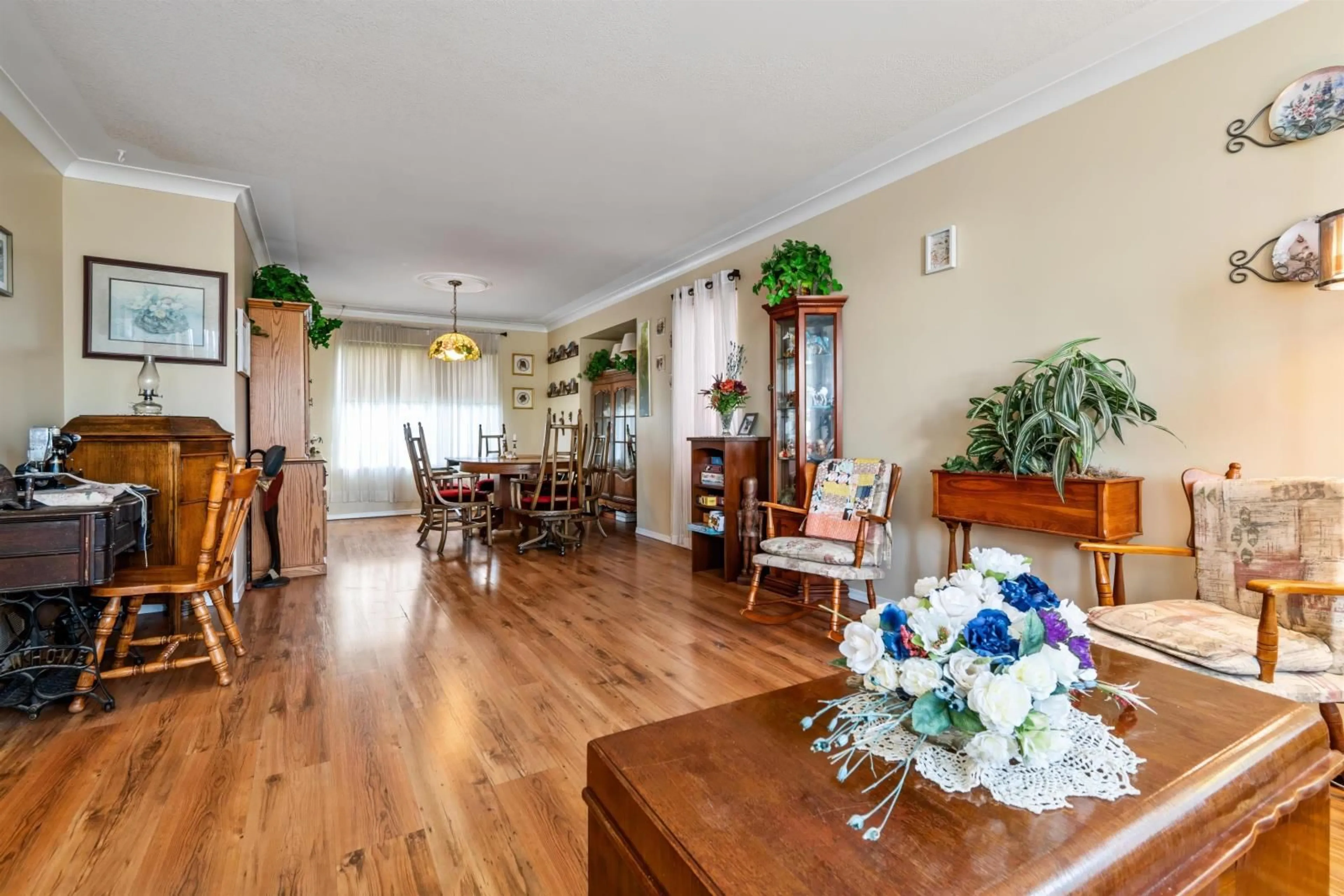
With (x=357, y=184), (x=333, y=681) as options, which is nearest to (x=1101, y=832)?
(x=333, y=681)

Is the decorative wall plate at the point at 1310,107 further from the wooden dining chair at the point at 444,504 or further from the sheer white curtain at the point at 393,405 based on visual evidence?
the sheer white curtain at the point at 393,405

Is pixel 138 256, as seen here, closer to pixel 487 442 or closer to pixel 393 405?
pixel 393 405

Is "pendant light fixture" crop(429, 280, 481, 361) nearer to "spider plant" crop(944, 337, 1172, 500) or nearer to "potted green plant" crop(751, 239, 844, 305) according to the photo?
"potted green plant" crop(751, 239, 844, 305)

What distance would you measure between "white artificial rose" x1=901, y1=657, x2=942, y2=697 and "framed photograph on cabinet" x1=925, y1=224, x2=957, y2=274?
2.83 meters

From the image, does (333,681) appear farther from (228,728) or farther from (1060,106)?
(1060,106)

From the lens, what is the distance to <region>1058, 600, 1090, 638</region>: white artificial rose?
3.49 feet

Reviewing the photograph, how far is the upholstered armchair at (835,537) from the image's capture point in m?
3.00

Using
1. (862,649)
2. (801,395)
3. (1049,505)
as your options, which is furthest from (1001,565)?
(801,395)

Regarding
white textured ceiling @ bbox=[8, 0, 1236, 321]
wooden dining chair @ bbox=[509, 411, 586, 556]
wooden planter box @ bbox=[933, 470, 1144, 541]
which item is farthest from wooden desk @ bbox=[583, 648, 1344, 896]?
wooden dining chair @ bbox=[509, 411, 586, 556]

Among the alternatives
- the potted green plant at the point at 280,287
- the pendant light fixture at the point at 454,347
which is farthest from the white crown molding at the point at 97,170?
the pendant light fixture at the point at 454,347

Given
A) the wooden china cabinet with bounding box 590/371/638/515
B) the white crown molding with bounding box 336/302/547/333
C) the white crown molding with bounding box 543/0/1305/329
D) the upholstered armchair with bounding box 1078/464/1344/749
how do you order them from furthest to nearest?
the white crown molding with bounding box 336/302/547/333 < the wooden china cabinet with bounding box 590/371/638/515 < the white crown molding with bounding box 543/0/1305/329 < the upholstered armchair with bounding box 1078/464/1344/749

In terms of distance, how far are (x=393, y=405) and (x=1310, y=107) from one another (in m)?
7.96

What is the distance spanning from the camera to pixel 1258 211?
2156mm

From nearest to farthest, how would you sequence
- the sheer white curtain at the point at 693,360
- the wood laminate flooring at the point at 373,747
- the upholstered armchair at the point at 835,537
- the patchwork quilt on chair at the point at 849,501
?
the wood laminate flooring at the point at 373,747
the upholstered armchair at the point at 835,537
the patchwork quilt on chair at the point at 849,501
the sheer white curtain at the point at 693,360
